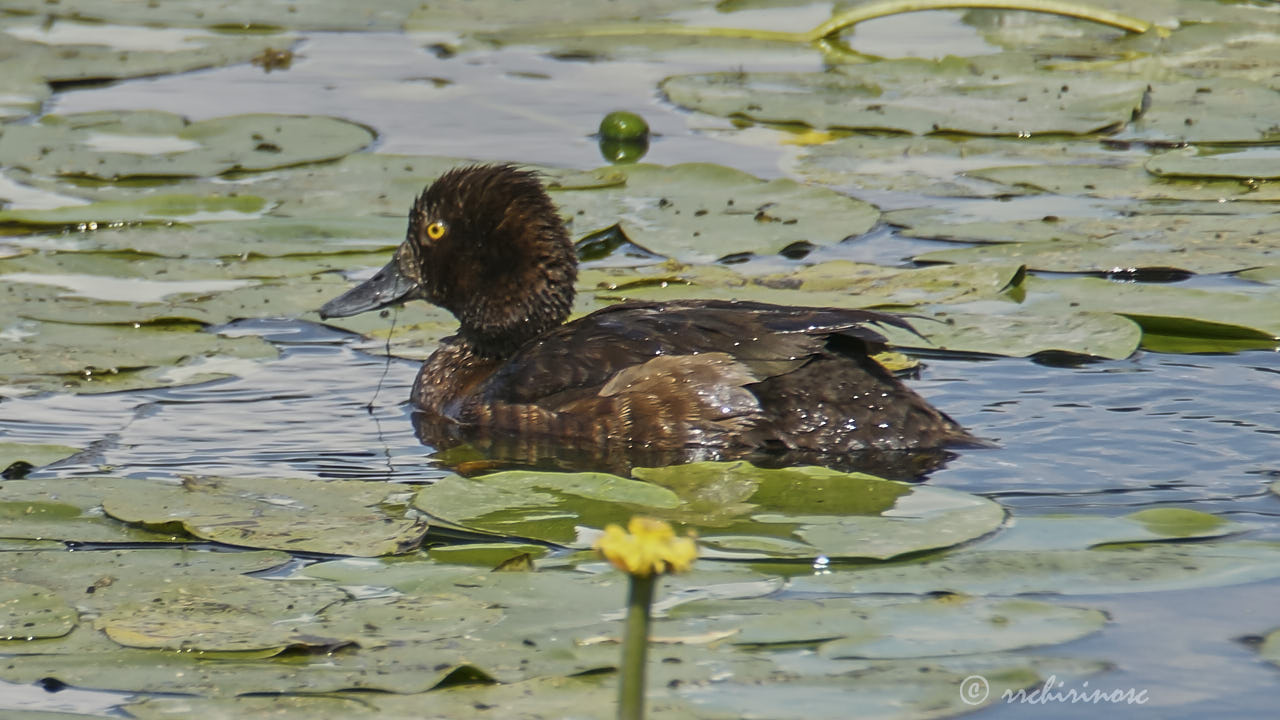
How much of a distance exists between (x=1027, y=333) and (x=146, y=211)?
4550 millimetres

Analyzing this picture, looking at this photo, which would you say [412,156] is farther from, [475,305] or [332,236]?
[475,305]

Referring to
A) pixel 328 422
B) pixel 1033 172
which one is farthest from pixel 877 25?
pixel 328 422

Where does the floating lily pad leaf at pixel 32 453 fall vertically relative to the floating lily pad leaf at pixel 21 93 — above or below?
below

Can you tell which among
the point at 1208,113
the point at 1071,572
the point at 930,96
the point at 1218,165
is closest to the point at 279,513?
the point at 1071,572

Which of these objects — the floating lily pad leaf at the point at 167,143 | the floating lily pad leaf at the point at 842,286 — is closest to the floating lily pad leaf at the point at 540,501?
the floating lily pad leaf at the point at 842,286

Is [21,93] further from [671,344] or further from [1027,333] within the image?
[1027,333]

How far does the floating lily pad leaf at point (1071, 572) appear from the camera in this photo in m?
4.72

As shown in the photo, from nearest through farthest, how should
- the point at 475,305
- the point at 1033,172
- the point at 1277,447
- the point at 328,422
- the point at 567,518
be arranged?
1. the point at 567,518
2. the point at 1277,447
3. the point at 328,422
4. the point at 475,305
5. the point at 1033,172

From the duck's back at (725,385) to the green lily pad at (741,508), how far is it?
62 centimetres

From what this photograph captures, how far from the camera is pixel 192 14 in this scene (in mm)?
14570

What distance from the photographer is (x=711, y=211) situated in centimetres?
902

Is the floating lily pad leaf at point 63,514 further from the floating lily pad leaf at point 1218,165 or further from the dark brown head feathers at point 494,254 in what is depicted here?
the floating lily pad leaf at point 1218,165

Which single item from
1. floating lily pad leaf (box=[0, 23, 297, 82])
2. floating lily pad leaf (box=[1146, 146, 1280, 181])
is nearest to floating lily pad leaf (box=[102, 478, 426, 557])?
floating lily pad leaf (box=[1146, 146, 1280, 181])

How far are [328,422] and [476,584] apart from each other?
2.33 metres
